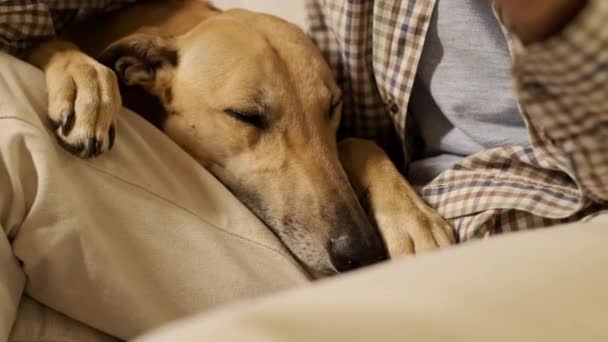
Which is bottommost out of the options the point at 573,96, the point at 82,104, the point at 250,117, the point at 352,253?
the point at 352,253

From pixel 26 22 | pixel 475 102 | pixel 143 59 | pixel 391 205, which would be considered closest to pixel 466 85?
pixel 475 102

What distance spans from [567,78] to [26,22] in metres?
0.78

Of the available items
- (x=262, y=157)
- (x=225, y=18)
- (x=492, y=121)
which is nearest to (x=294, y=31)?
(x=225, y=18)

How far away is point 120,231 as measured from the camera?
2.83ft

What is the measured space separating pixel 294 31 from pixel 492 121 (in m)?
0.37

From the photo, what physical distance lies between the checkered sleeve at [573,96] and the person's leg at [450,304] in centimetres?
20

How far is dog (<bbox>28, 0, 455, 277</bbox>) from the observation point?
99 cm

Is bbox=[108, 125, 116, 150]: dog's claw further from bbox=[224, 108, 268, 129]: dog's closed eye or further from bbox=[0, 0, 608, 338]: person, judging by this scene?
bbox=[224, 108, 268, 129]: dog's closed eye

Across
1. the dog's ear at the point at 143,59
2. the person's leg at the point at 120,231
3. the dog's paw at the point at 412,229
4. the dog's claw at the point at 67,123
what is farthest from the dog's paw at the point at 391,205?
the dog's claw at the point at 67,123

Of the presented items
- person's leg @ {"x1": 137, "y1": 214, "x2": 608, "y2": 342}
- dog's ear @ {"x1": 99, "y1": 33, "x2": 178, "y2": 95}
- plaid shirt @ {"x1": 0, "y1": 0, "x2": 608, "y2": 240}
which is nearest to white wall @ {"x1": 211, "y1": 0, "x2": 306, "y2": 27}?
plaid shirt @ {"x1": 0, "y1": 0, "x2": 608, "y2": 240}

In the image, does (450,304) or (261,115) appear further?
(261,115)

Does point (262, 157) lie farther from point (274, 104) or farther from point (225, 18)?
point (225, 18)

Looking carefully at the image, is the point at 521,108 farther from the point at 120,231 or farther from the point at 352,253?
the point at 120,231

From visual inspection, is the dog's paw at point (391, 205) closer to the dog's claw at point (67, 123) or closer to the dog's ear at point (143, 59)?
the dog's ear at point (143, 59)
